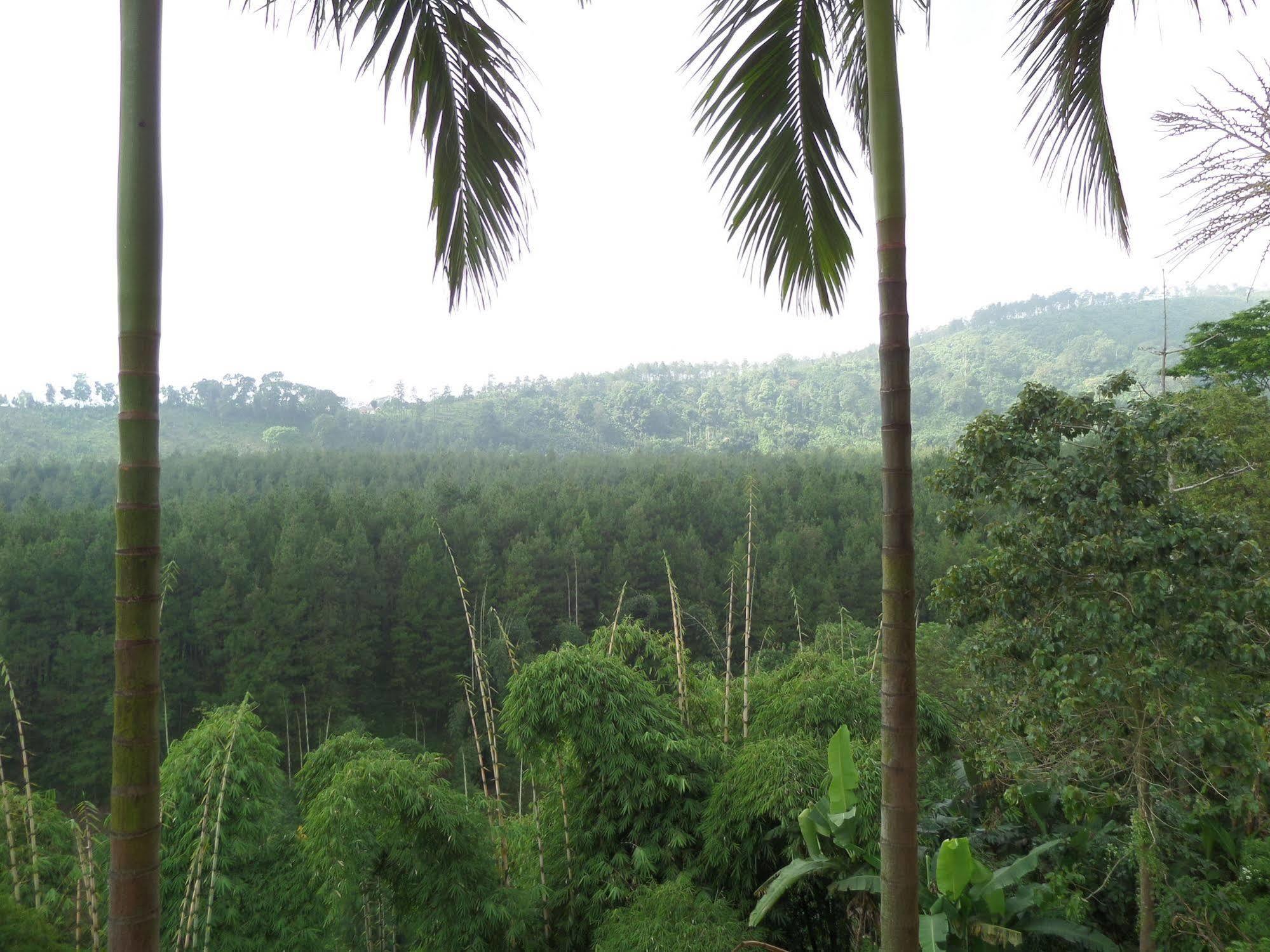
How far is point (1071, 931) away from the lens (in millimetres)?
2938

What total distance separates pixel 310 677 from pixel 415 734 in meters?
2.86

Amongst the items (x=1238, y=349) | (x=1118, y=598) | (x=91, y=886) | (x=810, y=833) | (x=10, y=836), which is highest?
(x=1238, y=349)

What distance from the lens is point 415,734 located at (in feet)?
60.2

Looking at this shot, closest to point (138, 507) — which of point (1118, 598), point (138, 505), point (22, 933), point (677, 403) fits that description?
point (138, 505)

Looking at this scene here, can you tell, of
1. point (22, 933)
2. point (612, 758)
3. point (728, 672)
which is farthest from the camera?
point (728, 672)

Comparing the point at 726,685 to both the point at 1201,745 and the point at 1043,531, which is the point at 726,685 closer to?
the point at 1043,531

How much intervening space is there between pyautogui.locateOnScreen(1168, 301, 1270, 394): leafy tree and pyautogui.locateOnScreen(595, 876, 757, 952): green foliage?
360 inches

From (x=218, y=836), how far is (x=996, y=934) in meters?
3.28

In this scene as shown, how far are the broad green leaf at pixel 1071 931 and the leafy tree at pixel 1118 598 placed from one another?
568 mm

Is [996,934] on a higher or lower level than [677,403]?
lower

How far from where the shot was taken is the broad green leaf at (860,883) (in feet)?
8.96

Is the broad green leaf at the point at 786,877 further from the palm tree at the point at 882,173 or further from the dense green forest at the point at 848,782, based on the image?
the palm tree at the point at 882,173

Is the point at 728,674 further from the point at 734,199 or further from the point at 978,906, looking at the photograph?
the point at 734,199

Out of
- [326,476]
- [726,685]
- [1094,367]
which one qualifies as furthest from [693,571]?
[1094,367]
